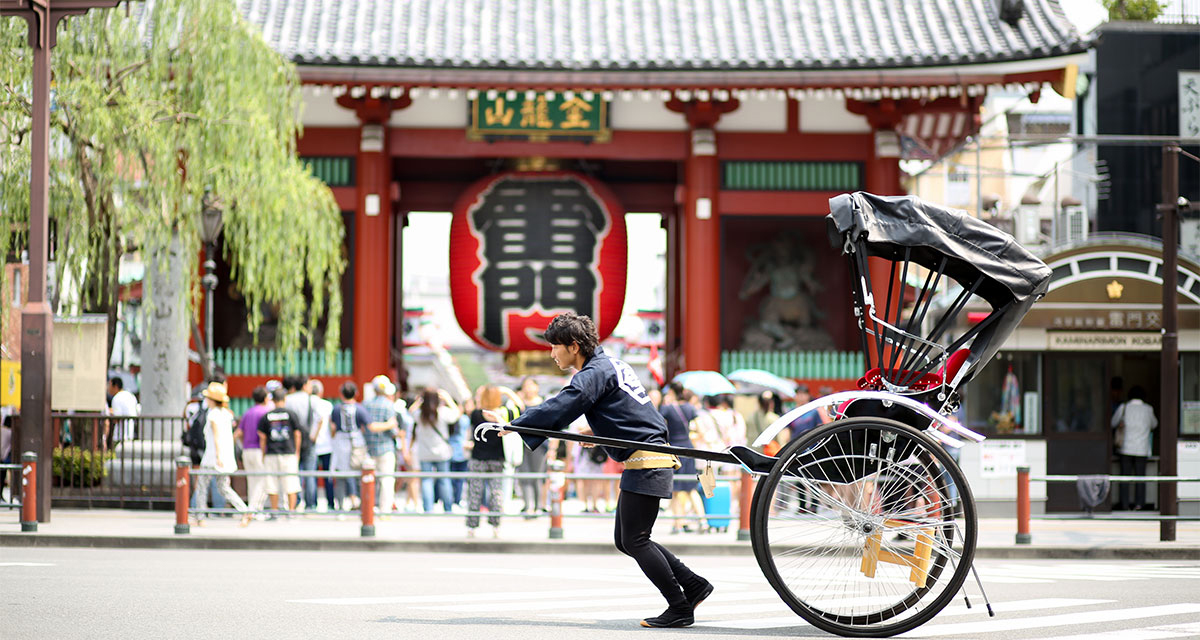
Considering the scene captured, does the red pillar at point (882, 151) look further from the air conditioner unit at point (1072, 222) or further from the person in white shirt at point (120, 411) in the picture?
the person in white shirt at point (120, 411)

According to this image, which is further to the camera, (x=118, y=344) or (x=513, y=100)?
(x=118, y=344)

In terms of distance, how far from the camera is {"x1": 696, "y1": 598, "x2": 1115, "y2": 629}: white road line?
7234mm

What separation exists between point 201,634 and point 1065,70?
49.7 feet

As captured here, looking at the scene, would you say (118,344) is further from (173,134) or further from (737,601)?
(737,601)

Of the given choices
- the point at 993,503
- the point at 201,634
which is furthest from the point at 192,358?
the point at 201,634

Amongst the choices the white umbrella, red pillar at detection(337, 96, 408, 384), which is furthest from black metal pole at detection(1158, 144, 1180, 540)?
red pillar at detection(337, 96, 408, 384)

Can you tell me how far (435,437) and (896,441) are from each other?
30.9 ft

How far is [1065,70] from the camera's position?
18359 mm

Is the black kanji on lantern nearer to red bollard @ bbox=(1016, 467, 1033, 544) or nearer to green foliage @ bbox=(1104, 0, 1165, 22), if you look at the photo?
red bollard @ bbox=(1016, 467, 1033, 544)

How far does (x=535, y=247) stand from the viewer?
2023 centimetres

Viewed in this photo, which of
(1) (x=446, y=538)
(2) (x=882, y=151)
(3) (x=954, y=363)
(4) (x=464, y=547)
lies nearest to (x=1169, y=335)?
(2) (x=882, y=151)

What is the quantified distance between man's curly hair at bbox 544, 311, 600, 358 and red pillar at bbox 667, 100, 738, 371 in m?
12.7

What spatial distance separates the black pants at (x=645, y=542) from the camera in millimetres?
7031

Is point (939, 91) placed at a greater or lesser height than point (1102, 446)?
greater
